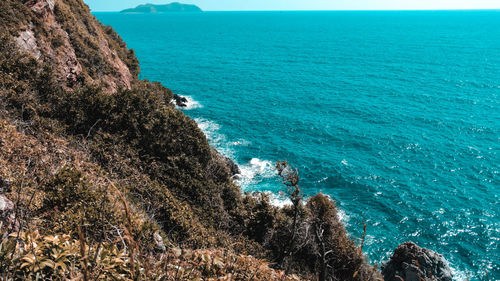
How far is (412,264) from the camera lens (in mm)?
31141

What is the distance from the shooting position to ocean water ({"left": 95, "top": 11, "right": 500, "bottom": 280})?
129ft

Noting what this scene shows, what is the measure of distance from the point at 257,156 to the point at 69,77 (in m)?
33.4

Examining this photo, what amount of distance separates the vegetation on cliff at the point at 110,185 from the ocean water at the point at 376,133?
7303 millimetres

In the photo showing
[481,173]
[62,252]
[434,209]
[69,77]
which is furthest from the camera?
Answer: [481,173]

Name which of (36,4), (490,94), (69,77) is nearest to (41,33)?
(36,4)

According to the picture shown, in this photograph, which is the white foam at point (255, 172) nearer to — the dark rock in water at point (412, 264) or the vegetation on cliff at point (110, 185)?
the vegetation on cliff at point (110, 185)

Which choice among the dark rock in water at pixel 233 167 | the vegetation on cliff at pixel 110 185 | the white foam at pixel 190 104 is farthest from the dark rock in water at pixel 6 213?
the white foam at pixel 190 104

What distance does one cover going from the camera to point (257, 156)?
54.4 metres

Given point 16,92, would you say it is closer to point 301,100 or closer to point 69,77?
point 69,77

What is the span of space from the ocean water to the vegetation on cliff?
730 cm

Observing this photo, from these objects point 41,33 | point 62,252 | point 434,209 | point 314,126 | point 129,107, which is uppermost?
point 41,33

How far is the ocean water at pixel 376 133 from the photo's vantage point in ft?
129

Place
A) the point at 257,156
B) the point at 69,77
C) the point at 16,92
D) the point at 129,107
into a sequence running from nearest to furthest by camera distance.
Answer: the point at 16,92, the point at 129,107, the point at 69,77, the point at 257,156

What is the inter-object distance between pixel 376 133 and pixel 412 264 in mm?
34040
